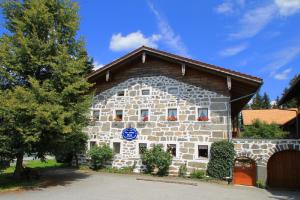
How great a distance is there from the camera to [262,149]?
15844mm

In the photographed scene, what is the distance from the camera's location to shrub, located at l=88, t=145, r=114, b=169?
18.9 meters

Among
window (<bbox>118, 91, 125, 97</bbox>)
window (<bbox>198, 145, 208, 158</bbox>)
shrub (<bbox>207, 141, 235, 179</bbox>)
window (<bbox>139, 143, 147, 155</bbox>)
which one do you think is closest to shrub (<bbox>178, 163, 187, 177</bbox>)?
window (<bbox>198, 145, 208, 158</bbox>)

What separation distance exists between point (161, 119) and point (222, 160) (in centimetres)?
457

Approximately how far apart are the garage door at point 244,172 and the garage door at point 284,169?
896 mm

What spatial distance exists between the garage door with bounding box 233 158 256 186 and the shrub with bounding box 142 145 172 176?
3.77 metres

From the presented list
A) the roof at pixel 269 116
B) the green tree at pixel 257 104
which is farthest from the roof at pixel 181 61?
the green tree at pixel 257 104

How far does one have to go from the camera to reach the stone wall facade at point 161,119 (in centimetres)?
1717

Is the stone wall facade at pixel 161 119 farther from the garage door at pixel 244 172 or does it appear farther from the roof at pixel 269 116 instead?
the roof at pixel 269 116

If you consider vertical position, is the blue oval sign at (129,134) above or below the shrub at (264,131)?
below

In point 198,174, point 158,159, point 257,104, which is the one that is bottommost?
point 198,174

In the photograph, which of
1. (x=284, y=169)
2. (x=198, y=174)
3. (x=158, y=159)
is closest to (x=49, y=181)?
(x=158, y=159)

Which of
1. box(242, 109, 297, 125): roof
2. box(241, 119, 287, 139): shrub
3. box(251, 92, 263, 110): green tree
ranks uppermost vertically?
box(251, 92, 263, 110): green tree

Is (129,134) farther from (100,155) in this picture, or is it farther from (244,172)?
(244,172)

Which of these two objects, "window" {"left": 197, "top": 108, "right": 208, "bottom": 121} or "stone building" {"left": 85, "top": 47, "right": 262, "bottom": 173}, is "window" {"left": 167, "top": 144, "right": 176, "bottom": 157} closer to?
"stone building" {"left": 85, "top": 47, "right": 262, "bottom": 173}
